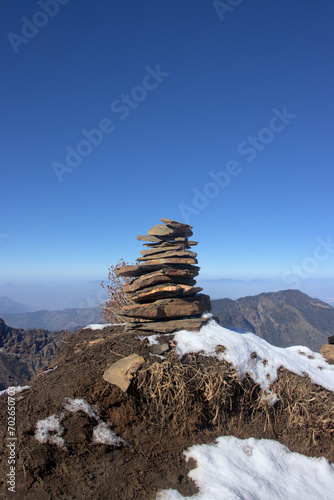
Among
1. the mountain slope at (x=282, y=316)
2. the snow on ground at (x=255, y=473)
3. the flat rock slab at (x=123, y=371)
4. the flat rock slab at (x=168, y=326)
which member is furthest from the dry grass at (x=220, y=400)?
the mountain slope at (x=282, y=316)

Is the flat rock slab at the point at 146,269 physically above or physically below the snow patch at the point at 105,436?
above

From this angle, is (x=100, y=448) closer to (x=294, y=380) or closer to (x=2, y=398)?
(x=2, y=398)

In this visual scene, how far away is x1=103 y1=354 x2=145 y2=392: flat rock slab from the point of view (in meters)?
4.88

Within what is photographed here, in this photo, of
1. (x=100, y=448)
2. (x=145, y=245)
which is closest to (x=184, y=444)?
(x=100, y=448)

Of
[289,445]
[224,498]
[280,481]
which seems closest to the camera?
[224,498]

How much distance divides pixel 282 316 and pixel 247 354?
30.2 m

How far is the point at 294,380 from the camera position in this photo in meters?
6.01

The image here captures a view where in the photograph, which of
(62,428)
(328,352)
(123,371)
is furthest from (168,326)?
(328,352)

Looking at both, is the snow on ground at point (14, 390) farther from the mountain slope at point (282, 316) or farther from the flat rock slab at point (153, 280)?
the mountain slope at point (282, 316)

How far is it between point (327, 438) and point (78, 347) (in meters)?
5.60

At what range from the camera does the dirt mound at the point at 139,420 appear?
378 cm

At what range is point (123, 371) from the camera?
5.07 metres

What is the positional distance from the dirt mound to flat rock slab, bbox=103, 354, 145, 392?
0.42 feet

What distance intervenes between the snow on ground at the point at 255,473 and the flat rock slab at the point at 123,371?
1490 millimetres
